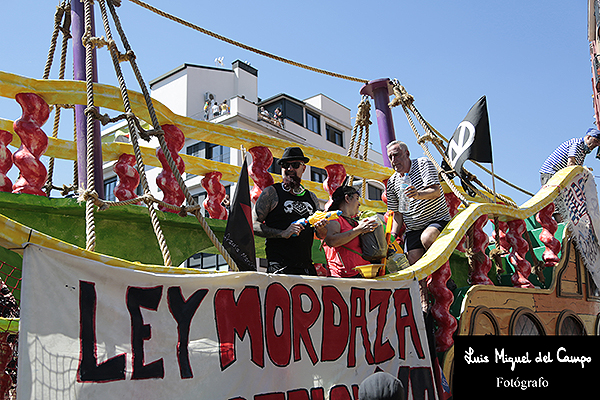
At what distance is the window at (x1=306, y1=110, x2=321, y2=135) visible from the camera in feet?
98.5

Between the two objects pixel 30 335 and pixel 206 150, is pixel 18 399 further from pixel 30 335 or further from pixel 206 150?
pixel 206 150

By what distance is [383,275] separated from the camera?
3.78 m

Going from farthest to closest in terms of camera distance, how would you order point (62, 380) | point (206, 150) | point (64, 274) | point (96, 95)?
point (206, 150) → point (96, 95) → point (64, 274) → point (62, 380)

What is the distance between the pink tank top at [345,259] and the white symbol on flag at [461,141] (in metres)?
2.22

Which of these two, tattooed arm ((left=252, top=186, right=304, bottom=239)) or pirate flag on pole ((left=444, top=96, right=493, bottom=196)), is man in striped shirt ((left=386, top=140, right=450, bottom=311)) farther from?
tattooed arm ((left=252, top=186, right=304, bottom=239))

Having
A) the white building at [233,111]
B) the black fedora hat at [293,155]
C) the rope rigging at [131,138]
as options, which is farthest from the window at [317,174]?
the black fedora hat at [293,155]

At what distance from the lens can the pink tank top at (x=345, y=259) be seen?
380 centimetres

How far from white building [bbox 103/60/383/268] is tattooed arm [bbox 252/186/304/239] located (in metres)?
19.1

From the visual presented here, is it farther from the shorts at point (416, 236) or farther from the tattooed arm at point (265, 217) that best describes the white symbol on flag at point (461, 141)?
the tattooed arm at point (265, 217)

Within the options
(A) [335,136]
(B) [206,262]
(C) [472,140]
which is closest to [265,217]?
(C) [472,140]

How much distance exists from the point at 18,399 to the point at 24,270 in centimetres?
50

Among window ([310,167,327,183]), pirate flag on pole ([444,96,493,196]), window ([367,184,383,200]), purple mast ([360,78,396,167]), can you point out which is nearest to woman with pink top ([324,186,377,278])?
pirate flag on pole ([444,96,493,196])

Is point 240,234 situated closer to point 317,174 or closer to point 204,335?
point 204,335

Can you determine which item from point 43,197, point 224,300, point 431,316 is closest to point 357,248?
point 431,316
